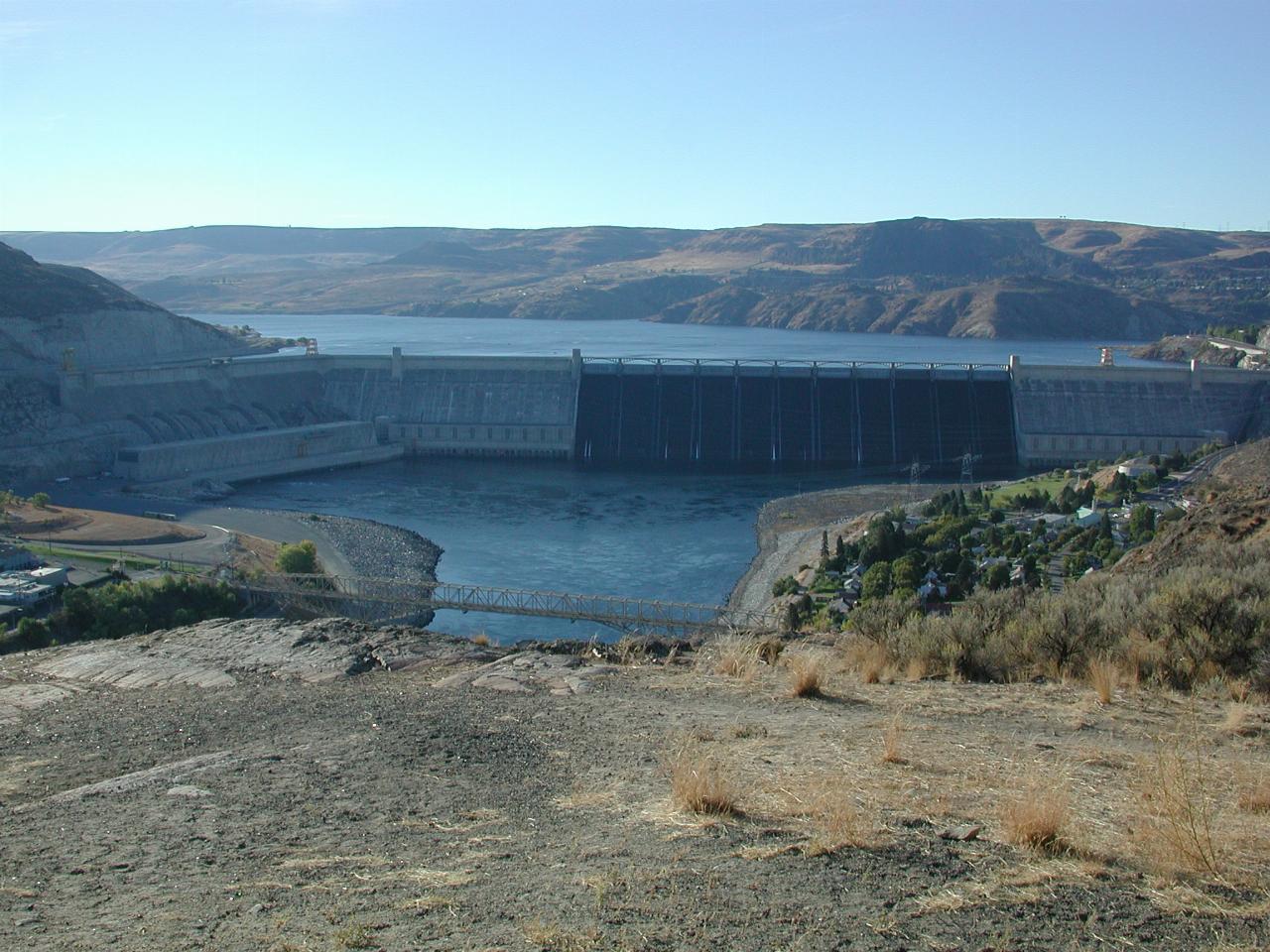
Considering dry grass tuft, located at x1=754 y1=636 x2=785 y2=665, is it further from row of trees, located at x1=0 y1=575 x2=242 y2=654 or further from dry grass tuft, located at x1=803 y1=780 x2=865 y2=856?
row of trees, located at x1=0 y1=575 x2=242 y2=654

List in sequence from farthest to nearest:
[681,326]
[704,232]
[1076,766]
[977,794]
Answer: [704,232]
[681,326]
[1076,766]
[977,794]

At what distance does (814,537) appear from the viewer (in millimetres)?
24391

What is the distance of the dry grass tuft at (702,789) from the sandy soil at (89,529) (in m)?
19.6

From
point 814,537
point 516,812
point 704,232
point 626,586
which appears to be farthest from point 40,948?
point 704,232

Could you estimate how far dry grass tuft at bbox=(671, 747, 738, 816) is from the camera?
13.1 feet

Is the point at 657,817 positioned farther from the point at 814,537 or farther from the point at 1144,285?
the point at 1144,285

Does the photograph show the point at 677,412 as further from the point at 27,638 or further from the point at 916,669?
the point at 916,669

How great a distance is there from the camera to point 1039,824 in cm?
354

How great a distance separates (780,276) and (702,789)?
11114 centimetres

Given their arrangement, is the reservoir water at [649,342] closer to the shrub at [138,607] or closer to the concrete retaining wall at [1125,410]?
the concrete retaining wall at [1125,410]

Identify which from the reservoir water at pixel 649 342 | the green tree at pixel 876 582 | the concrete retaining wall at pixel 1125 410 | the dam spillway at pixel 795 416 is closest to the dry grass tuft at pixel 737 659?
the green tree at pixel 876 582

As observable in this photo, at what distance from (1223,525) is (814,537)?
14373 millimetres

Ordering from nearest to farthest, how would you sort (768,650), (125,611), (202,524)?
(768,650), (125,611), (202,524)

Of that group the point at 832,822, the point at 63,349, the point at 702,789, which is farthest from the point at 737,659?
the point at 63,349
